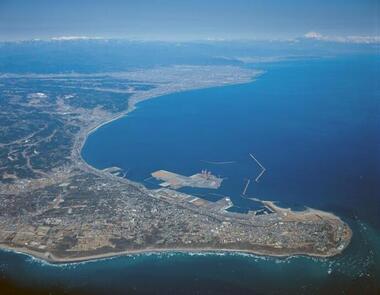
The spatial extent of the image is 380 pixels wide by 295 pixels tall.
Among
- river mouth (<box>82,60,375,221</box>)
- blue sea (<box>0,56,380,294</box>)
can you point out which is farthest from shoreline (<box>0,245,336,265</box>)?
river mouth (<box>82,60,375,221</box>)

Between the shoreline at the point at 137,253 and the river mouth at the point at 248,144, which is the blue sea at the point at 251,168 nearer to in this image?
the river mouth at the point at 248,144

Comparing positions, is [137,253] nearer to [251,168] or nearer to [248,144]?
[251,168]

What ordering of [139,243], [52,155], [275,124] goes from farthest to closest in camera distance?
[275,124], [52,155], [139,243]

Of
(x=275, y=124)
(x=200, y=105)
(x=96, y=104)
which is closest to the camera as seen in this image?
Result: (x=275, y=124)

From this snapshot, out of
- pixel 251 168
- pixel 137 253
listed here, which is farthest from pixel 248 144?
pixel 137 253

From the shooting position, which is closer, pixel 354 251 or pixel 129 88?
pixel 354 251

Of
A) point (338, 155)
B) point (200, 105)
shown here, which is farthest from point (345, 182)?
point (200, 105)

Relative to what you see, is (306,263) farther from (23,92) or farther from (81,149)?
(23,92)

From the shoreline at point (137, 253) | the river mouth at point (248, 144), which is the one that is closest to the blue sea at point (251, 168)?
the river mouth at point (248, 144)
